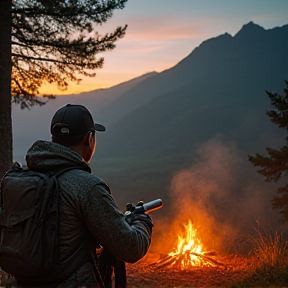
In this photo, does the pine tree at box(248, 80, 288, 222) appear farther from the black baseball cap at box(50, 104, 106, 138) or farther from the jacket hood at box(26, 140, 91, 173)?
the jacket hood at box(26, 140, 91, 173)

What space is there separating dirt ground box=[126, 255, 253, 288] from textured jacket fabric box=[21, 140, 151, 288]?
6318mm

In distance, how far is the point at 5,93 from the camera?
323 inches

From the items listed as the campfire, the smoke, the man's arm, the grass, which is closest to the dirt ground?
the campfire

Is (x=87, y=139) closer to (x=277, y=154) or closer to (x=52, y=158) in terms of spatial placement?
(x=52, y=158)

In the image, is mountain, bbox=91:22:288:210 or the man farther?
mountain, bbox=91:22:288:210

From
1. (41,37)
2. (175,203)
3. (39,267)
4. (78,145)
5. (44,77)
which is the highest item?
(41,37)

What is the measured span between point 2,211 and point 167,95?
17136cm

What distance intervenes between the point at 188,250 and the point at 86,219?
837cm

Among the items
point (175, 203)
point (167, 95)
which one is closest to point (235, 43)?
point (167, 95)

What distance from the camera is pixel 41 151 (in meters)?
2.30

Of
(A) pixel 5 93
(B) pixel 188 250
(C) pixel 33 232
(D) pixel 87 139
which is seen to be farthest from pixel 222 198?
(C) pixel 33 232

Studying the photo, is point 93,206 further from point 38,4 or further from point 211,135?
point 211,135

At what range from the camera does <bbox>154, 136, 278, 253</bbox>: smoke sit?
31872 mm

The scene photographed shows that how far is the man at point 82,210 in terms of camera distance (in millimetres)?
2125
